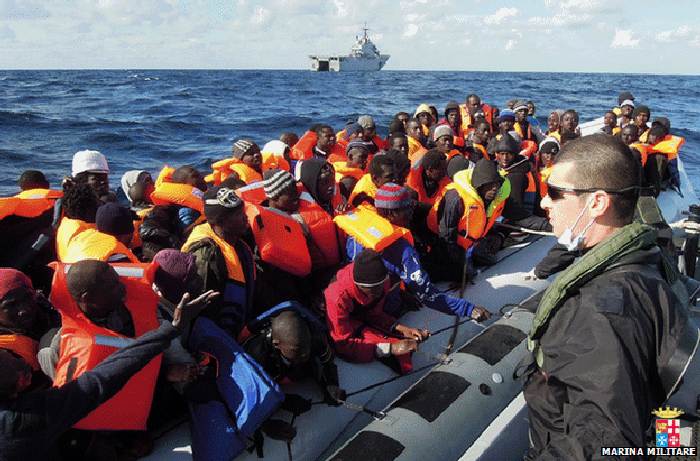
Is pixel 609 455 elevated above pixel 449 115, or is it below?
below

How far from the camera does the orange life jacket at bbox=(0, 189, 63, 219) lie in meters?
3.42

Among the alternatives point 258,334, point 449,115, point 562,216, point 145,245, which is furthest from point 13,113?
point 562,216

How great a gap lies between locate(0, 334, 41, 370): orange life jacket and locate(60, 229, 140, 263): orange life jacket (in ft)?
1.81

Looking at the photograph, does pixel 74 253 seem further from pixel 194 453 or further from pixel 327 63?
pixel 327 63

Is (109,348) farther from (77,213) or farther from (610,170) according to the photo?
(610,170)

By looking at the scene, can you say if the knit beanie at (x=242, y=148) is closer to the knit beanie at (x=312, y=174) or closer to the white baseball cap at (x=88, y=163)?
the white baseball cap at (x=88, y=163)

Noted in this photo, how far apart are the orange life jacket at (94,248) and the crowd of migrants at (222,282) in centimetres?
1

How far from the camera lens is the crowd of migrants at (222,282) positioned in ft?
6.33

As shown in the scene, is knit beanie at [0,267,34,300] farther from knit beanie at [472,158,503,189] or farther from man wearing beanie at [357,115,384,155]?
man wearing beanie at [357,115,384,155]

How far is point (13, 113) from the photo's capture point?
59.9ft

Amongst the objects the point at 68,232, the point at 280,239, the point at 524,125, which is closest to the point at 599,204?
the point at 280,239

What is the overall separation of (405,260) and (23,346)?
2.13 m

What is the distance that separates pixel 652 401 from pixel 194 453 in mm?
1906

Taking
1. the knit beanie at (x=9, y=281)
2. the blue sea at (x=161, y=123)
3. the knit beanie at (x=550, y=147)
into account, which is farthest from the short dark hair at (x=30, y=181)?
the blue sea at (x=161, y=123)
